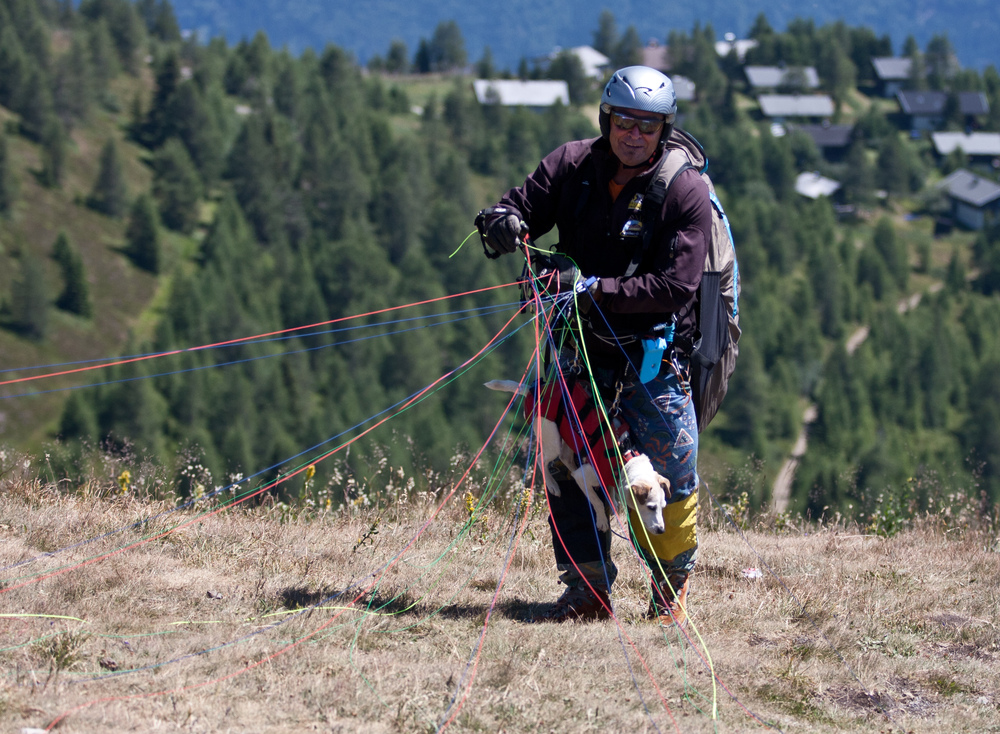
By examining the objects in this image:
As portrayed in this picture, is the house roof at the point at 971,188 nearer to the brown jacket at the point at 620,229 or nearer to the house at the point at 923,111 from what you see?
the house at the point at 923,111

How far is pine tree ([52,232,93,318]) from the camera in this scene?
271 feet

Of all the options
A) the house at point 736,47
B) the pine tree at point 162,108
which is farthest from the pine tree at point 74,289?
the house at point 736,47

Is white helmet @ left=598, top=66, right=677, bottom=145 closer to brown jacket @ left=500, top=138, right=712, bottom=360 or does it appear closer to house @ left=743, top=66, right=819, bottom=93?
brown jacket @ left=500, top=138, right=712, bottom=360

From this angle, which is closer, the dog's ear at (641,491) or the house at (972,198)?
the dog's ear at (641,491)

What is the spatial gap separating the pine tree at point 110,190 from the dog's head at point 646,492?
96.6 m

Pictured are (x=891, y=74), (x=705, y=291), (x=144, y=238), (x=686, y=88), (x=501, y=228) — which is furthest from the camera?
(x=891, y=74)

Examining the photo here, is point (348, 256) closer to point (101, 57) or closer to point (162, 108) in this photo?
point (162, 108)

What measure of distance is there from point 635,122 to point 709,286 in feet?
2.44

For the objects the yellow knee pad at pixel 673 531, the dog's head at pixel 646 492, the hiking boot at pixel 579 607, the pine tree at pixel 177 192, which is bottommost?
the hiking boot at pixel 579 607

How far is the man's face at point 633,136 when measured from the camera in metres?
4.32

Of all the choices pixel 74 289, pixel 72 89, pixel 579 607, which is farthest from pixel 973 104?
pixel 579 607

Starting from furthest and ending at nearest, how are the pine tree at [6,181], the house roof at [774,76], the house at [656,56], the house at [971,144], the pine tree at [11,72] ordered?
the house at [656,56]
the house roof at [774,76]
the house at [971,144]
the pine tree at [11,72]
the pine tree at [6,181]

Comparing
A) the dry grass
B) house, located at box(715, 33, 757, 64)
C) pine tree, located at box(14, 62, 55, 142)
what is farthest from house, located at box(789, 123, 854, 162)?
the dry grass

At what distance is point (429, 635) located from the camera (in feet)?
14.7
